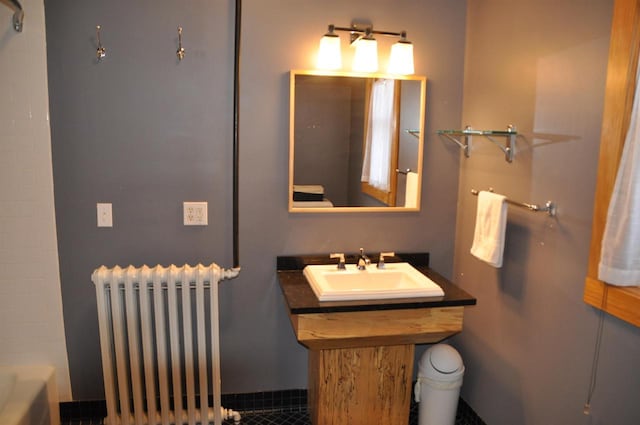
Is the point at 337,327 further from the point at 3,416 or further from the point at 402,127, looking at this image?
the point at 3,416

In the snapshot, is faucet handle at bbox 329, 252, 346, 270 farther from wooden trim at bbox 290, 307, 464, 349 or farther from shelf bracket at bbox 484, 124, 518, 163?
shelf bracket at bbox 484, 124, 518, 163

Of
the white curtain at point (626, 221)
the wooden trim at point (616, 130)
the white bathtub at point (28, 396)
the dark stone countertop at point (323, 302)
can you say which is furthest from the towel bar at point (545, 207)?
the white bathtub at point (28, 396)

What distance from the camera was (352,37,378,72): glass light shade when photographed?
2414mm

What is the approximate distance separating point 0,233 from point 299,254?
1408 mm

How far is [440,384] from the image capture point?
2385 millimetres

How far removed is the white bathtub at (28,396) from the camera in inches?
83.2

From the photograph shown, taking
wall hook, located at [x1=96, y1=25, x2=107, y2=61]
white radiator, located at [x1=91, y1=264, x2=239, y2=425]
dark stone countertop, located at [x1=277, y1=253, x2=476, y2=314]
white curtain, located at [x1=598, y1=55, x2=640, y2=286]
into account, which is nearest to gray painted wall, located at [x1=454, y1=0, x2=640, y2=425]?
white curtain, located at [x1=598, y1=55, x2=640, y2=286]

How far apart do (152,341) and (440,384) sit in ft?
4.57

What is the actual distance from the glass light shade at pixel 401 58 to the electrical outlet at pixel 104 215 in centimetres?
154

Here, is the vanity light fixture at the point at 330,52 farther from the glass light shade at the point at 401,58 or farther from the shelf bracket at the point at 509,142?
the shelf bracket at the point at 509,142

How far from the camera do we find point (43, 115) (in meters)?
2.29

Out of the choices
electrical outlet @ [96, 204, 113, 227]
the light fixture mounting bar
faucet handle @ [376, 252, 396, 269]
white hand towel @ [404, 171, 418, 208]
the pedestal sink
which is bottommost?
the pedestal sink

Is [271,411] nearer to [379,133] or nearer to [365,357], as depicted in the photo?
[365,357]

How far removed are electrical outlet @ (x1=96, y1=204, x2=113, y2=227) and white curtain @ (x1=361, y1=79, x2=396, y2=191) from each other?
49.5 inches
